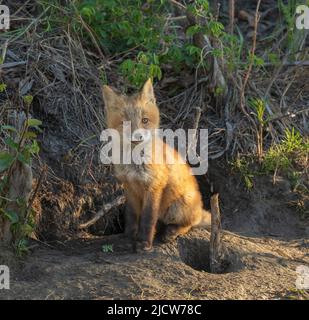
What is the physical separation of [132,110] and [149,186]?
74 cm

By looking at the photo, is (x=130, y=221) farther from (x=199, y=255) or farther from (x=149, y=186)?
(x=199, y=255)

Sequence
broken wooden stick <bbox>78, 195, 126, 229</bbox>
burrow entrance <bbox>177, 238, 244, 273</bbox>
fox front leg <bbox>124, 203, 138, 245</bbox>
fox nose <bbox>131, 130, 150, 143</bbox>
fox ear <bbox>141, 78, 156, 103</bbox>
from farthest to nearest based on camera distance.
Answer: broken wooden stick <bbox>78, 195, 126, 229</bbox> → fox front leg <bbox>124, 203, 138, 245</bbox> → fox ear <bbox>141, 78, 156, 103</bbox> → burrow entrance <bbox>177, 238, 244, 273</bbox> → fox nose <bbox>131, 130, 150, 143</bbox>

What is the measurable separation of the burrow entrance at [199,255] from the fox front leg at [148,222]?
329mm

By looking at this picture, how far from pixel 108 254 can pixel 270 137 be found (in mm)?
2922

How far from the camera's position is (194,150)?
25.7ft

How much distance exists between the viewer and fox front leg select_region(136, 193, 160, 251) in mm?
6293

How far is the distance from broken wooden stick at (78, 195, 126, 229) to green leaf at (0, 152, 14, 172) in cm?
165

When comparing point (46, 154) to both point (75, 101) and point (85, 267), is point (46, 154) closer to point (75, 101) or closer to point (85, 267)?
point (75, 101)

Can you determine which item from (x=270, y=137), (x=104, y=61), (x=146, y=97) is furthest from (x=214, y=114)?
(x=146, y=97)

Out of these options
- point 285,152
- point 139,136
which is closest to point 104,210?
point 139,136

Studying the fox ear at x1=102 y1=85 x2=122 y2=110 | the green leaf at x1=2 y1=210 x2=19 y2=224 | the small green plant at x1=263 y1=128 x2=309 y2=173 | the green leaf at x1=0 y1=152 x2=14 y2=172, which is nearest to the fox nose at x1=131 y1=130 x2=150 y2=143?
the fox ear at x1=102 y1=85 x2=122 y2=110

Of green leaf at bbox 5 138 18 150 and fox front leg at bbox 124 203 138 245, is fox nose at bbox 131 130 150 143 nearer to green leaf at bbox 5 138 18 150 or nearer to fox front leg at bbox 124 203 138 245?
fox front leg at bbox 124 203 138 245

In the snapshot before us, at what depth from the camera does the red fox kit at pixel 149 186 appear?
6352mm

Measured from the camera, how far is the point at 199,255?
659 cm
